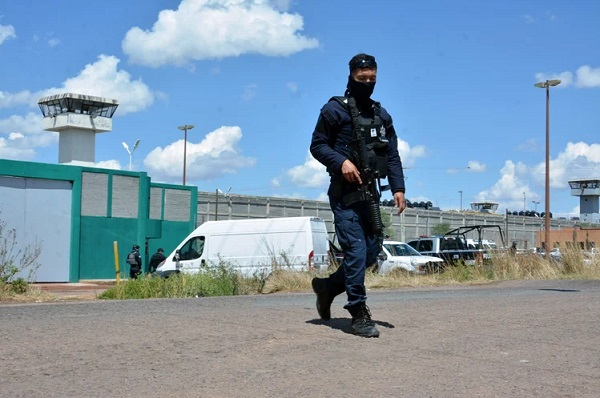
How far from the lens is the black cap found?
5664 mm

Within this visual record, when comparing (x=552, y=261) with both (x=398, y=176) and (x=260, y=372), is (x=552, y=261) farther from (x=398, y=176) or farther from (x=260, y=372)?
(x=260, y=372)

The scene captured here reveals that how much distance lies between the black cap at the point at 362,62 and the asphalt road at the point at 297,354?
1.92m

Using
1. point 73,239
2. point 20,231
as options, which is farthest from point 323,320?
point 73,239

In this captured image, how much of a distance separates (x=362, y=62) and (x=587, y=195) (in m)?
124

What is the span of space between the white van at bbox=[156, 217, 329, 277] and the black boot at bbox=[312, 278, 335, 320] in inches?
597

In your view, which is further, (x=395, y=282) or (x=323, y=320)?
(x=395, y=282)

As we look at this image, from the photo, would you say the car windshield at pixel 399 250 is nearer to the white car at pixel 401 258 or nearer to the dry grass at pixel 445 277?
the white car at pixel 401 258

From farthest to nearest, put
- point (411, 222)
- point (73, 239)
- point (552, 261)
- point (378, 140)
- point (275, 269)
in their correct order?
point (411, 222)
point (73, 239)
point (552, 261)
point (275, 269)
point (378, 140)

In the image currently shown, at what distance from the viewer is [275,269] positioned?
15.6 metres

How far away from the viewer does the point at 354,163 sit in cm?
567

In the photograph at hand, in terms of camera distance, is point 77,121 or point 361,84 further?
point 77,121

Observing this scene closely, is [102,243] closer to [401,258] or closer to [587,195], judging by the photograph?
[401,258]

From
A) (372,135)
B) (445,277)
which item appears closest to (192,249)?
(445,277)

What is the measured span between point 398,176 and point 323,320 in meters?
1.33
